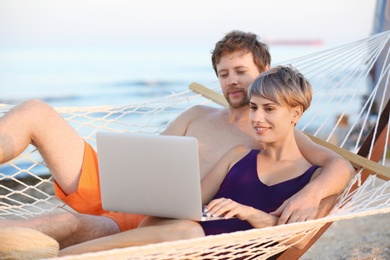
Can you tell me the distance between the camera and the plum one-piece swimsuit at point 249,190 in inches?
68.9

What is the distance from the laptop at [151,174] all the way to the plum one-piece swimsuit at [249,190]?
0.16m

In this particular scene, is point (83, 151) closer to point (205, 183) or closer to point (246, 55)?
point (205, 183)

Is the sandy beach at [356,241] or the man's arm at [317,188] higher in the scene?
the man's arm at [317,188]

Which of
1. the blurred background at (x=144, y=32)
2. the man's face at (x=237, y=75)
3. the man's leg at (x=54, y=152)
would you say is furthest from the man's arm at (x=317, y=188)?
the blurred background at (x=144, y=32)

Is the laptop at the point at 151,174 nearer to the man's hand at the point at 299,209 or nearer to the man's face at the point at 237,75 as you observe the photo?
the man's hand at the point at 299,209

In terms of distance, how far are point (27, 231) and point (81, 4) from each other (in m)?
12.5

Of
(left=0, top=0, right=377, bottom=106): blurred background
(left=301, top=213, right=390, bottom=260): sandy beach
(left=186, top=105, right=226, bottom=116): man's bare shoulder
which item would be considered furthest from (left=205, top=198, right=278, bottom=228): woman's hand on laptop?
(left=0, top=0, right=377, bottom=106): blurred background

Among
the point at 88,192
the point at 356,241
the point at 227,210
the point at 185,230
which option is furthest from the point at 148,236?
the point at 356,241

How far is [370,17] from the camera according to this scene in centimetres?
1499

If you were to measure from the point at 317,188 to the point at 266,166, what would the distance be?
21cm

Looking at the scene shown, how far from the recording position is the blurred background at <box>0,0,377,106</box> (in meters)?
12.4

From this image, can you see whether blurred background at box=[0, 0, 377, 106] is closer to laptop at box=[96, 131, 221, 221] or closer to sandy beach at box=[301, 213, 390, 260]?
sandy beach at box=[301, 213, 390, 260]

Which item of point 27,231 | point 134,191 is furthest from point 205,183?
point 27,231

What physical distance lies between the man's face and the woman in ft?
0.71
